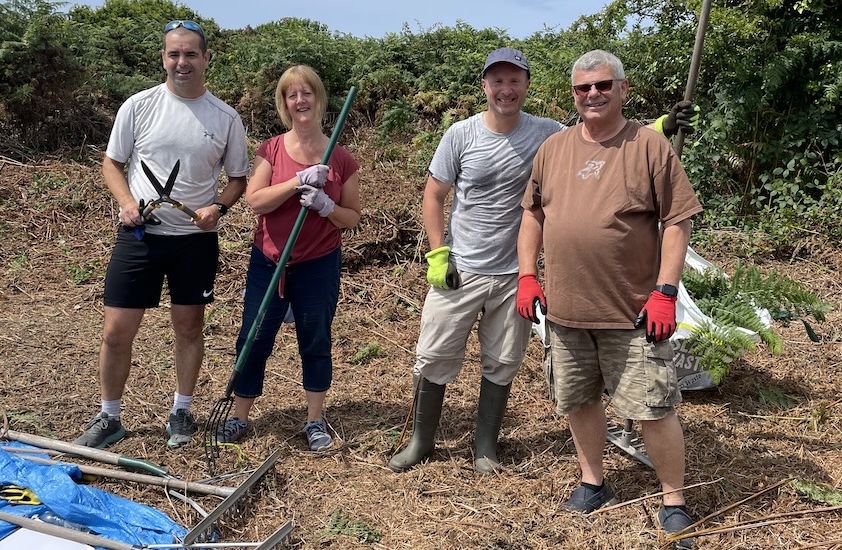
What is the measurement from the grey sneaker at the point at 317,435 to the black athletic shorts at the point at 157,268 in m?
0.87

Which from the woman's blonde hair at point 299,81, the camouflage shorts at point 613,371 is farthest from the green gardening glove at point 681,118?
the woman's blonde hair at point 299,81

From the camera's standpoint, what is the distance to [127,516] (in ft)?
10.4

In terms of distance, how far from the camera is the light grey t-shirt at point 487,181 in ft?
11.2

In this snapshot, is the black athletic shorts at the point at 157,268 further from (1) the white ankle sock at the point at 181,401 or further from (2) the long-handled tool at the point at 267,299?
(1) the white ankle sock at the point at 181,401

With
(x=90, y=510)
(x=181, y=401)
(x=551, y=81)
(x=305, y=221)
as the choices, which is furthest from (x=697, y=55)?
(x=551, y=81)

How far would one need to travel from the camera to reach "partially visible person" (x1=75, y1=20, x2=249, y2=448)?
3576mm

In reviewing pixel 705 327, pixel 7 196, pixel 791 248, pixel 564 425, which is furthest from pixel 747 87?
pixel 7 196

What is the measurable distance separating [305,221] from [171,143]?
2.40ft

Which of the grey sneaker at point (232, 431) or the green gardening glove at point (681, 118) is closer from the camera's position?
the green gardening glove at point (681, 118)

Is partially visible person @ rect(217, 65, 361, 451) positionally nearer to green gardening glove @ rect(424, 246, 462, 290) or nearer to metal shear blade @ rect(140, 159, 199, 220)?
metal shear blade @ rect(140, 159, 199, 220)

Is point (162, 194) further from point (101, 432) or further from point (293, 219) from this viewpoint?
point (101, 432)

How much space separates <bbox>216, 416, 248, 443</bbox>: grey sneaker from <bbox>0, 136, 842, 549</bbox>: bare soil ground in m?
0.07

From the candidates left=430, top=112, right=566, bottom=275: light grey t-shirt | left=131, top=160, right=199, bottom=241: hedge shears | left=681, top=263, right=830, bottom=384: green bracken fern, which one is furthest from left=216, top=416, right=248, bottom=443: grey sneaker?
left=681, top=263, right=830, bottom=384: green bracken fern

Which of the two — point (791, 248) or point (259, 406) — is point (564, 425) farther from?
point (791, 248)
